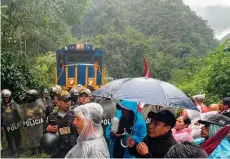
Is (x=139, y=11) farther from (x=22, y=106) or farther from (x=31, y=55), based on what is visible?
(x=22, y=106)

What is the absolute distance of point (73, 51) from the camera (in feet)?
50.0

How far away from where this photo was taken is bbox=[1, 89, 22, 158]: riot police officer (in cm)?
648

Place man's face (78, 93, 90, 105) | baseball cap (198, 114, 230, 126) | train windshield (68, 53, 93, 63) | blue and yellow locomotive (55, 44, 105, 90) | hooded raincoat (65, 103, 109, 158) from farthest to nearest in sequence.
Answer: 1. train windshield (68, 53, 93, 63)
2. blue and yellow locomotive (55, 44, 105, 90)
3. man's face (78, 93, 90, 105)
4. baseball cap (198, 114, 230, 126)
5. hooded raincoat (65, 103, 109, 158)

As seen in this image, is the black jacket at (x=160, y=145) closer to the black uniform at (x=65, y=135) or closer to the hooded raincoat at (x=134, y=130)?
the hooded raincoat at (x=134, y=130)

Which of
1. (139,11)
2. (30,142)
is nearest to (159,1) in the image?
(139,11)

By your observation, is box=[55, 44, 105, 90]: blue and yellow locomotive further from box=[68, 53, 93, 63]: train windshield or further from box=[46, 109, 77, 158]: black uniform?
box=[46, 109, 77, 158]: black uniform

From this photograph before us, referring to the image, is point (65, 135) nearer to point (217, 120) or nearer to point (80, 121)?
point (80, 121)

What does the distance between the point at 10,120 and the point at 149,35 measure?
66514 mm

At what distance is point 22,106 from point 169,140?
12.7ft

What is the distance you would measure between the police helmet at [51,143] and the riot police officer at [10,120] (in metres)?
2.60

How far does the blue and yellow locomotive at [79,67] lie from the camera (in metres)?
14.7

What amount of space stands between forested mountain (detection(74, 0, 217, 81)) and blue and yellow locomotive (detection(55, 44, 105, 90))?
30084 millimetres

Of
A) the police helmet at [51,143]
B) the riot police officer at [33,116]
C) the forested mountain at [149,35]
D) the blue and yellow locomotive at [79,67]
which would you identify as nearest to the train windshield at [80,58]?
the blue and yellow locomotive at [79,67]

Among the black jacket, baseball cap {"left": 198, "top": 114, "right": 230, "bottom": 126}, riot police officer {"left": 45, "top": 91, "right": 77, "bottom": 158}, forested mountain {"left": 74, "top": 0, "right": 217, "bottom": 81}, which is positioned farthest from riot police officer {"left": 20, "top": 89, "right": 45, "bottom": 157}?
forested mountain {"left": 74, "top": 0, "right": 217, "bottom": 81}
